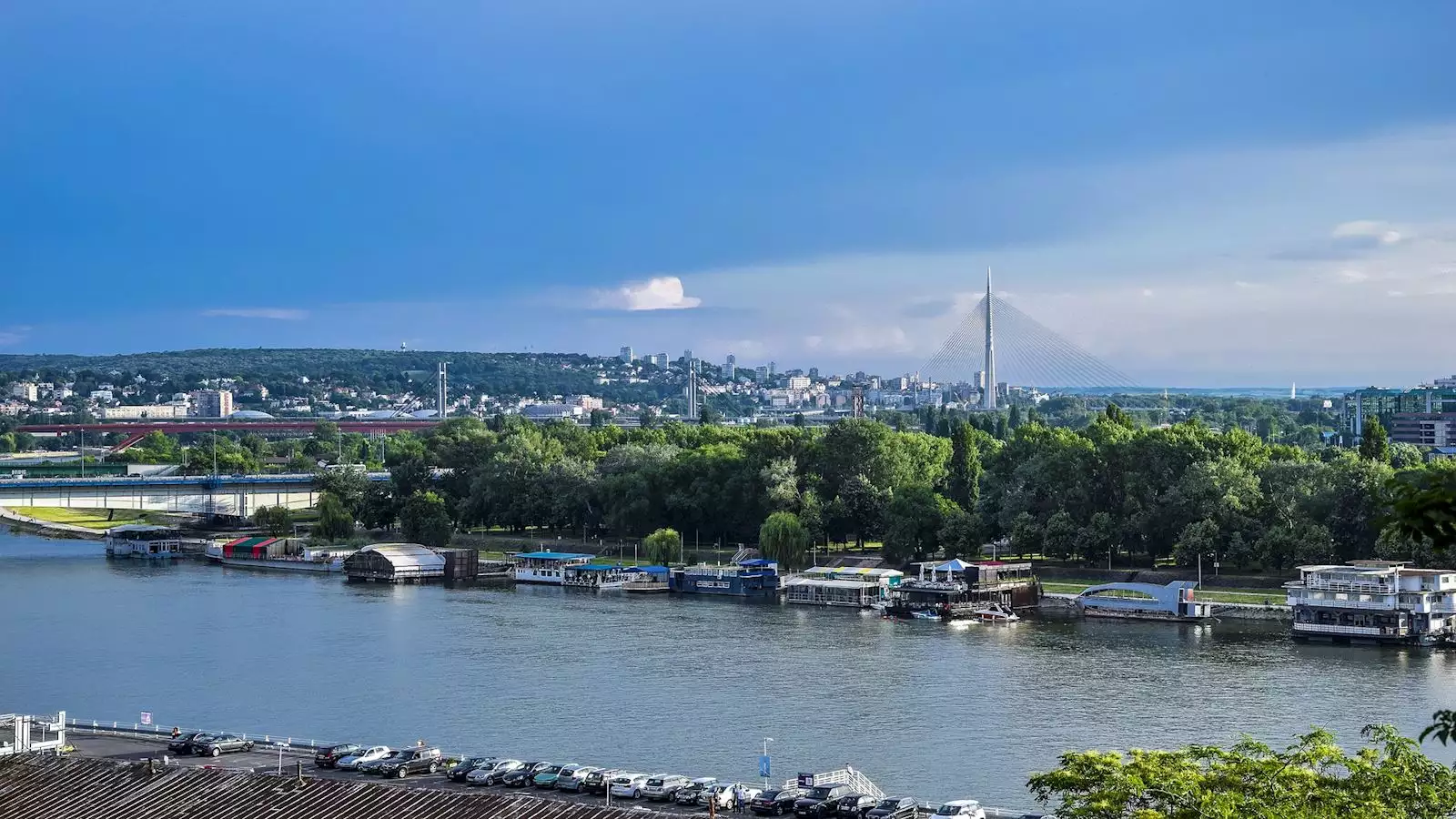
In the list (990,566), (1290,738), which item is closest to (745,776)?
(1290,738)

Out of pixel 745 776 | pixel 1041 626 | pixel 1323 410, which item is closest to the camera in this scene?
pixel 745 776

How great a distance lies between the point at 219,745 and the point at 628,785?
4.51m

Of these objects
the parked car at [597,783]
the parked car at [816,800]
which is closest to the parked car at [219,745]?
the parked car at [597,783]

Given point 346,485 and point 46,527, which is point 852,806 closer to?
point 346,485

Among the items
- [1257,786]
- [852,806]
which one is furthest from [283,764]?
[1257,786]

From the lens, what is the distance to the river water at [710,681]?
18344 millimetres

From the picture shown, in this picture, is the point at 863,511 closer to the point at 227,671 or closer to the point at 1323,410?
the point at 227,671

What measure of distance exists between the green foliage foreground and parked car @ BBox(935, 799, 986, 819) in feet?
5.59

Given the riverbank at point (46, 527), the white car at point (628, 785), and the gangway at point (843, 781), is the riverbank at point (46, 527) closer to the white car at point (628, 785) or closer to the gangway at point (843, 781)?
the white car at point (628, 785)

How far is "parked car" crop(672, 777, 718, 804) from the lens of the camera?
48.8 feet

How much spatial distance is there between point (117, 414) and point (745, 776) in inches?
4568

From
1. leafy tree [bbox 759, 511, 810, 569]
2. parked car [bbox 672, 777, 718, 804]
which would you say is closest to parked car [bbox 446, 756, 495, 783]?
parked car [bbox 672, 777, 718, 804]

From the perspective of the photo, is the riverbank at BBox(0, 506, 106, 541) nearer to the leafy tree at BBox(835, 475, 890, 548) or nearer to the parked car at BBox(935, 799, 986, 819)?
the leafy tree at BBox(835, 475, 890, 548)

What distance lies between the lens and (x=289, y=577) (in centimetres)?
3881
